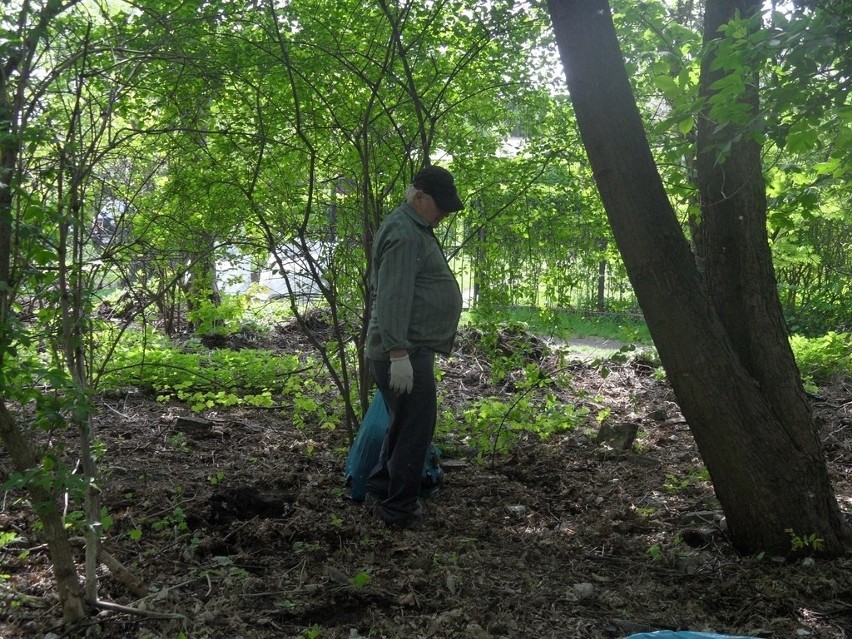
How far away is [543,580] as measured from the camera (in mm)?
3543

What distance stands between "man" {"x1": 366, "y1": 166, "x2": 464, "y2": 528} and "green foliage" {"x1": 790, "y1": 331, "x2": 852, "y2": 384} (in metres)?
Answer: 4.89

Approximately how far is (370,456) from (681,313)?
196cm

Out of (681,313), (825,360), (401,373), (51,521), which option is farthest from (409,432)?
(825,360)

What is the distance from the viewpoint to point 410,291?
13.3 feet

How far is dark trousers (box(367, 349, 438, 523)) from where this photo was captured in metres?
4.14

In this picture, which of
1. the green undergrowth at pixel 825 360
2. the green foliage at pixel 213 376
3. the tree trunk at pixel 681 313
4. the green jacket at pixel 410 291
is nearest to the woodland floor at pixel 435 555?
the tree trunk at pixel 681 313

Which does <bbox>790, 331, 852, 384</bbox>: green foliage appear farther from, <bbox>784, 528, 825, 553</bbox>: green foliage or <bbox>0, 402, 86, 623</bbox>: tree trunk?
<bbox>0, 402, 86, 623</bbox>: tree trunk

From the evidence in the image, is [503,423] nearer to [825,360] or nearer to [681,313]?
[681,313]

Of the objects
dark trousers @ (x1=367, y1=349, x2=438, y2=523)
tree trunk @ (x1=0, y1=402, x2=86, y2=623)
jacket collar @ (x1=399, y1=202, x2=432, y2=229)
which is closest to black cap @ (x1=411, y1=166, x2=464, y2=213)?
jacket collar @ (x1=399, y1=202, x2=432, y2=229)

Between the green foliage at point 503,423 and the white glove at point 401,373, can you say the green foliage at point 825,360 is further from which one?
the white glove at point 401,373

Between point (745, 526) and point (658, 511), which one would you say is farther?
point (658, 511)

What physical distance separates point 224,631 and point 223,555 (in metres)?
0.79

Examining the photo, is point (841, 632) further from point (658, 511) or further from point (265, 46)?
point (265, 46)

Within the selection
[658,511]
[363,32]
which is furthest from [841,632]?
[363,32]
